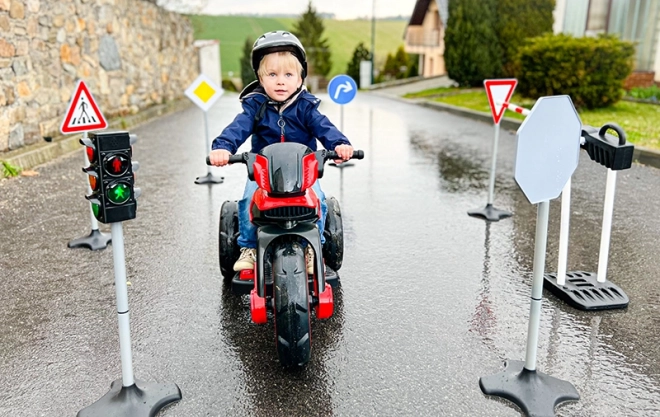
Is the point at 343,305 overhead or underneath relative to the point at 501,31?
underneath

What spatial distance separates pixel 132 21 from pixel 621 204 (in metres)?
13.1

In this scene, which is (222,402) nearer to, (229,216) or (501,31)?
(229,216)

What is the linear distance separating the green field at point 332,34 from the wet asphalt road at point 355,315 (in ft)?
227

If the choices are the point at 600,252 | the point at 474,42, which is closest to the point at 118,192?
the point at 600,252

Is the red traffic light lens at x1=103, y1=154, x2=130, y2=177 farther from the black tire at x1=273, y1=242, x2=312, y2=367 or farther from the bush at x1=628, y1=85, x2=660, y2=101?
the bush at x1=628, y1=85, x2=660, y2=101

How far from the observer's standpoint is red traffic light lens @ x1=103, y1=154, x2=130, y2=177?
2655mm

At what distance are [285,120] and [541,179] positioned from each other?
5.56ft

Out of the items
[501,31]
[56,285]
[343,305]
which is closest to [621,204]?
[343,305]

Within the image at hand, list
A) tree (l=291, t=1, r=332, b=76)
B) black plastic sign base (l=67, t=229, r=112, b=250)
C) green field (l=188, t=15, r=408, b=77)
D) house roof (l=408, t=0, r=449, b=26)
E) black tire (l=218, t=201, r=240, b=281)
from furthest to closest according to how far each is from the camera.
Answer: green field (l=188, t=15, r=408, b=77) < tree (l=291, t=1, r=332, b=76) < house roof (l=408, t=0, r=449, b=26) < black plastic sign base (l=67, t=229, r=112, b=250) < black tire (l=218, t=201, r=240, b=281)

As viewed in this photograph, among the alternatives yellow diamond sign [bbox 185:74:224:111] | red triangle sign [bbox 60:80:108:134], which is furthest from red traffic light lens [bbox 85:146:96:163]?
yellow diamond sign [bbox 185:74:224:111]

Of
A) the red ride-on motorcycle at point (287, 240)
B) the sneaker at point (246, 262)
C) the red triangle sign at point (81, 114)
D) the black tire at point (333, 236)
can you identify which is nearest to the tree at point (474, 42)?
the red triangle sign at point (81, 114)

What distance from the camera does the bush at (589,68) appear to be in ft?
47.5

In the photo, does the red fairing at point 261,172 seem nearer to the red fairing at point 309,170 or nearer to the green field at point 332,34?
the red fairing at point 309,170

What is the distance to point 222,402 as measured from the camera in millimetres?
3018
